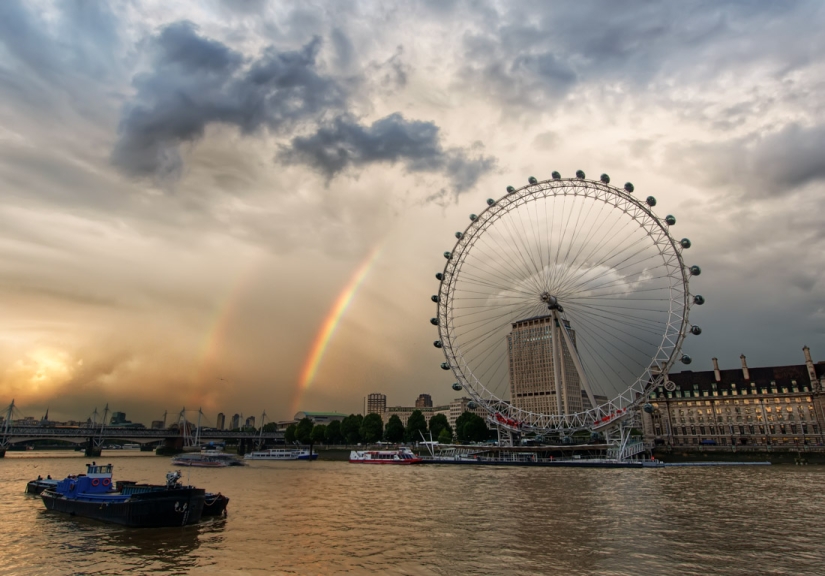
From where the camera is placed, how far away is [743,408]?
4375 inches

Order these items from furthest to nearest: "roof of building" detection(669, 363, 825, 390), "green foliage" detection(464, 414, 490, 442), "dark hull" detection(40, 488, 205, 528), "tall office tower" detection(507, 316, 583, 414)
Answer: "tall office tower" detection(507, 316, 583, 414) → "green foliage" detection(464, 414, 490, 442) → "roof of building" detection(669, 363, 825, 390) → "dark hull" detection(40, 488, 205, 528)

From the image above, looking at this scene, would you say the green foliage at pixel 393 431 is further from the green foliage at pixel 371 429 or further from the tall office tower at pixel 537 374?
the tall office tower at pixel 537 374

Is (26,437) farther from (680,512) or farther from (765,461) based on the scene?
(765,461)

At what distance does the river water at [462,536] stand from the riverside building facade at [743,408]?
73.9m

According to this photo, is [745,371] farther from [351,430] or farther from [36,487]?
[36,487]

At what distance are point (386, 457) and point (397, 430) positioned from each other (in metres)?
38.5

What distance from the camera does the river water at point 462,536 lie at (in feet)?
65.0

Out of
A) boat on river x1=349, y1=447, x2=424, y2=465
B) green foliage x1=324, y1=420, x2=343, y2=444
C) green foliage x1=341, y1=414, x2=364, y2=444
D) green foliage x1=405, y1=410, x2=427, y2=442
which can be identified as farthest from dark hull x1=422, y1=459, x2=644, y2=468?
green foliage x1=324, y1=420, x2=343, y2=444

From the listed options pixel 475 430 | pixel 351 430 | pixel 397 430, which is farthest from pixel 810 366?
pixel 351 430

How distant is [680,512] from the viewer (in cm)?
3080

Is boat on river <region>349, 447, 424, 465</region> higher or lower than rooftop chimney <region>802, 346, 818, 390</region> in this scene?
lower

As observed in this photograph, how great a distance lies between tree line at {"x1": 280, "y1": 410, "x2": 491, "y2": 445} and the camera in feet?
405

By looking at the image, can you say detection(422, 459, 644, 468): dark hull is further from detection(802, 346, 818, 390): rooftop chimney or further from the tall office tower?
the tall office tower

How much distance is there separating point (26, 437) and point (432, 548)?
140237mm
